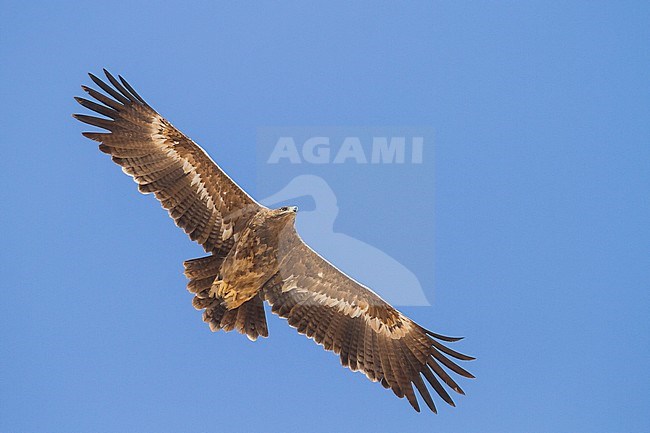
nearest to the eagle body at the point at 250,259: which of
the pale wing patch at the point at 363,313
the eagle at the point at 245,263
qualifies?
the eagle at the point at 245,263

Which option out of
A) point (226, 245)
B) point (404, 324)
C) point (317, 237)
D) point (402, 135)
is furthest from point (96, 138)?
point (404, 324)

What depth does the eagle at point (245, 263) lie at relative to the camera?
516 inches

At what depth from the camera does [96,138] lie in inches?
517

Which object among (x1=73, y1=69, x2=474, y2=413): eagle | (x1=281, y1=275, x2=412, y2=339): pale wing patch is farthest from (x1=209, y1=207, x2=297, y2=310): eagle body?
(x1=281, y1=275, x2=412, y2=339): pale wing patch

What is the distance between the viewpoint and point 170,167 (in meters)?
13.3

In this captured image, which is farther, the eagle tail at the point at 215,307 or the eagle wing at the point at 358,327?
the eagle wing at the point at 358,327

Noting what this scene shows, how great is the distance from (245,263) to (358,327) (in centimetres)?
204

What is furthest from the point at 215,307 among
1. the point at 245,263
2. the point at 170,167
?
the point at 170,167

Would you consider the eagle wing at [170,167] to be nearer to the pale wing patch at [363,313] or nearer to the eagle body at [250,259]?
the eagle body at [250,259]

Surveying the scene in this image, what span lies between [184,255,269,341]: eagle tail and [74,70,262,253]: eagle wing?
0.30 meters

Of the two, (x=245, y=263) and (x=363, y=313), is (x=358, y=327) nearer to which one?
(x=363, y=313)

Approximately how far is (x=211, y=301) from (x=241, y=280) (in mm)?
496

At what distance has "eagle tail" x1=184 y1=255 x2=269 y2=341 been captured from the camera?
1310 centimetres

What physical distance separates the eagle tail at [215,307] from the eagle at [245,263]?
0.01 metres
